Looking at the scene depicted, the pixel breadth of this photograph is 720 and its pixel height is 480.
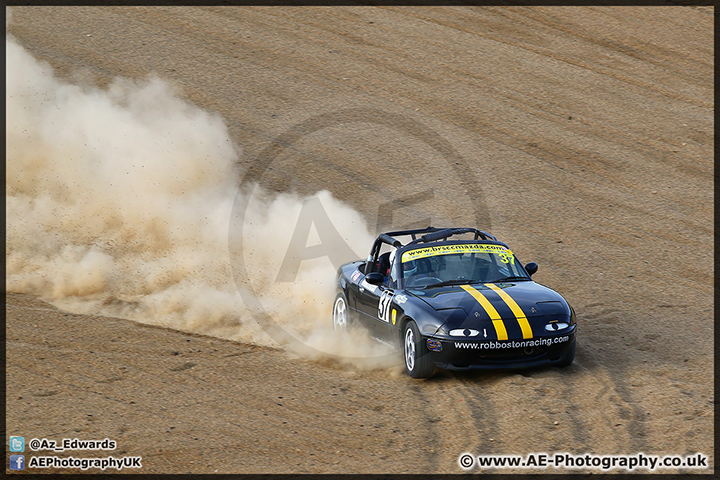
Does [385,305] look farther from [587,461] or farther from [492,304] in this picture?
[587,461]

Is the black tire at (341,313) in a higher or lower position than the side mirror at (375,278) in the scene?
lower

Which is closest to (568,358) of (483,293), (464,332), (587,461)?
(483,293)

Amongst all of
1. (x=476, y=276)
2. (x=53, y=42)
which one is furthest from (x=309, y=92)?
(x=476, y=276)

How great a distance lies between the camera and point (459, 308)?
873 centimetres

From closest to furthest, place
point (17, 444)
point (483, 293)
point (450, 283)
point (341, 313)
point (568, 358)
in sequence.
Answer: point (17, 444)
point (568, 358)
point (483, 293)
point (450, 283)
point (341, 313)

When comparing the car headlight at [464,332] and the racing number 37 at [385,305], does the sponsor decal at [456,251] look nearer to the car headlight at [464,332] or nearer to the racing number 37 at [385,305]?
the racing number 37 at [385,305]

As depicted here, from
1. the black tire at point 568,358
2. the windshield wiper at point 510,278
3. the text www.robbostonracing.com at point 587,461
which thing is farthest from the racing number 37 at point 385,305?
the text www.robbostonracing.com at point 587,461

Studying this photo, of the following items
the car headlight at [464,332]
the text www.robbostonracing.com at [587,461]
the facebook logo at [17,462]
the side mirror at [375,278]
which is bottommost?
the text www.robbostonracing.com at [587,461]

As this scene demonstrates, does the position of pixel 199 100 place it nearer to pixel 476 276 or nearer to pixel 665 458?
pixel 476 276

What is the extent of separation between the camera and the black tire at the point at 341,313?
36.0 ft

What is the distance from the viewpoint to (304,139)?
18953mm

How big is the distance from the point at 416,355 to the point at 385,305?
3.61 ft

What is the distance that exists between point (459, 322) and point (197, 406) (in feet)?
9.23

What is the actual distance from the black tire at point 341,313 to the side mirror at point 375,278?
1.23 metres
